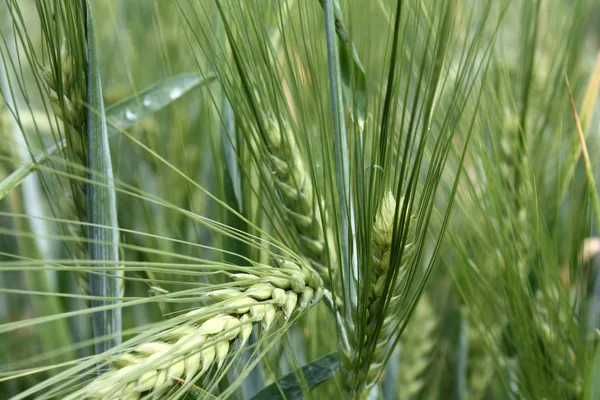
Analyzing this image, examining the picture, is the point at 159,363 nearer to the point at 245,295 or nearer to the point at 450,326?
the point at 245,295

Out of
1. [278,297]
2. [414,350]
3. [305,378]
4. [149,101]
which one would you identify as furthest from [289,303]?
[414,350]

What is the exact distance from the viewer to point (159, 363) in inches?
9.9

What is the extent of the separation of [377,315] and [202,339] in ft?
0.36

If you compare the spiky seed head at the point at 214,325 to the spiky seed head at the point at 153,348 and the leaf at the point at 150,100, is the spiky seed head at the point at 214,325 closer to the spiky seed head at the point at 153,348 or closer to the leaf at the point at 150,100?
the spiky seed head at the point at 153,348

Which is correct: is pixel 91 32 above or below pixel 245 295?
above

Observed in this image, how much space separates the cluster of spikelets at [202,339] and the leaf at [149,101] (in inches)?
8.1

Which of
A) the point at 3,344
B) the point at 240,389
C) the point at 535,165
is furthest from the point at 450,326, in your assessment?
the point at 3,344

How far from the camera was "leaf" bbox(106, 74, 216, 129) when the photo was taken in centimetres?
47

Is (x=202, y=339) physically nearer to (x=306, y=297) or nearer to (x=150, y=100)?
(x=306, y=297)

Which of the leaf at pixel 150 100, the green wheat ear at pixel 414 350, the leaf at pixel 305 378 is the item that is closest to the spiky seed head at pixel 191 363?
the leaf at pixel 305 378

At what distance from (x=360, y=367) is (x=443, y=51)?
0.19m

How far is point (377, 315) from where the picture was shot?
1.13 ft

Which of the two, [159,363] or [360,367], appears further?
[360,367]

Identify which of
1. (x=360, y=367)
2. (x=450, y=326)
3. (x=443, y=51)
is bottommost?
(x=450, y=326)
